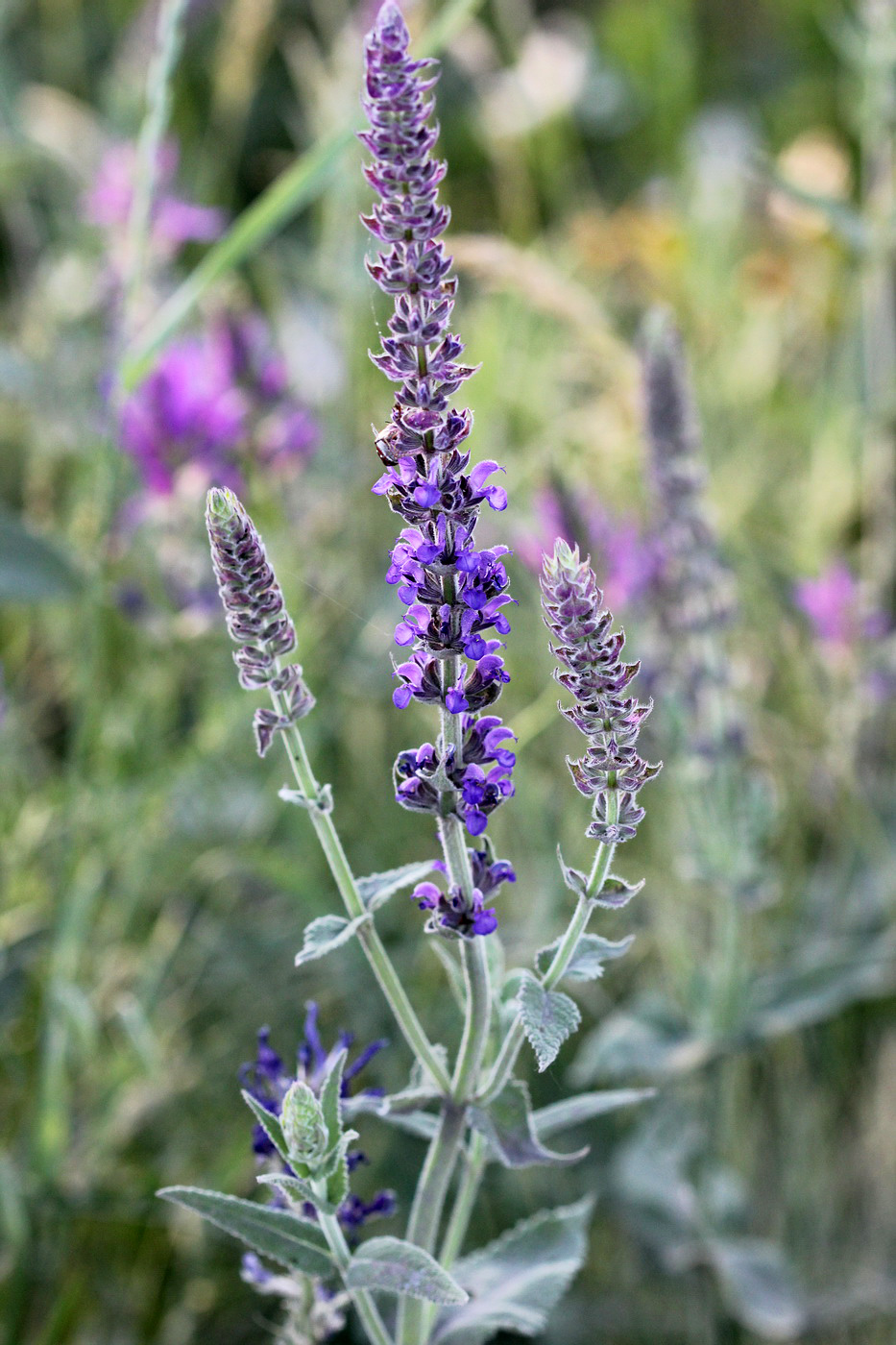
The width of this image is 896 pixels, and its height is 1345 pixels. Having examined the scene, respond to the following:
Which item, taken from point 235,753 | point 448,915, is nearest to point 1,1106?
point 235,753

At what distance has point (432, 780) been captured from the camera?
1.44ft

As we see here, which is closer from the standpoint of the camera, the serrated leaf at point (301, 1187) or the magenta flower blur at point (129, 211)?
the serrated leaf at point (301, 1187)

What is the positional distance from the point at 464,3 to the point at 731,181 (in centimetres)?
125

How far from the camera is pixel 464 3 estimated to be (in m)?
0.75

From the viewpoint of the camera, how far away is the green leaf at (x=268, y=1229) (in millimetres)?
461

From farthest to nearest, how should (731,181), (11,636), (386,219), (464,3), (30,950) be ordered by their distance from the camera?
1. (731,181)
2. (11,636)
3. (30,950)
4. (464,3)
5. (386,219)

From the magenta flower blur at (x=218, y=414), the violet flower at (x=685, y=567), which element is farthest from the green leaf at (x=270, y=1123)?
the magenta flower blur at (x=218, y=414)

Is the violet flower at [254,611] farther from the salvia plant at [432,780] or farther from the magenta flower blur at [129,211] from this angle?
the magenta flower blur at [129,211]

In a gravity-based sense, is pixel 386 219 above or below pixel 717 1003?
above

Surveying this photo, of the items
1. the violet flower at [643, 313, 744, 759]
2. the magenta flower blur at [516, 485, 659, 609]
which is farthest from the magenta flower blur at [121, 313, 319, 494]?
the violet flower at [643, 313, 744, 759]

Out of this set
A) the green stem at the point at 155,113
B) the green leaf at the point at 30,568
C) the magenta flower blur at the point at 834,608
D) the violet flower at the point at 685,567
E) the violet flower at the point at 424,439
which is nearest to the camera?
the violet flower at the point at 424,439

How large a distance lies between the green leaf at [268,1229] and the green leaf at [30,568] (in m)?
0.58

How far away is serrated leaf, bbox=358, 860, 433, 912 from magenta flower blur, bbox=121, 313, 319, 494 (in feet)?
2.04

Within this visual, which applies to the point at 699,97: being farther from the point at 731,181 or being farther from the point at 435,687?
the point at 435,687
